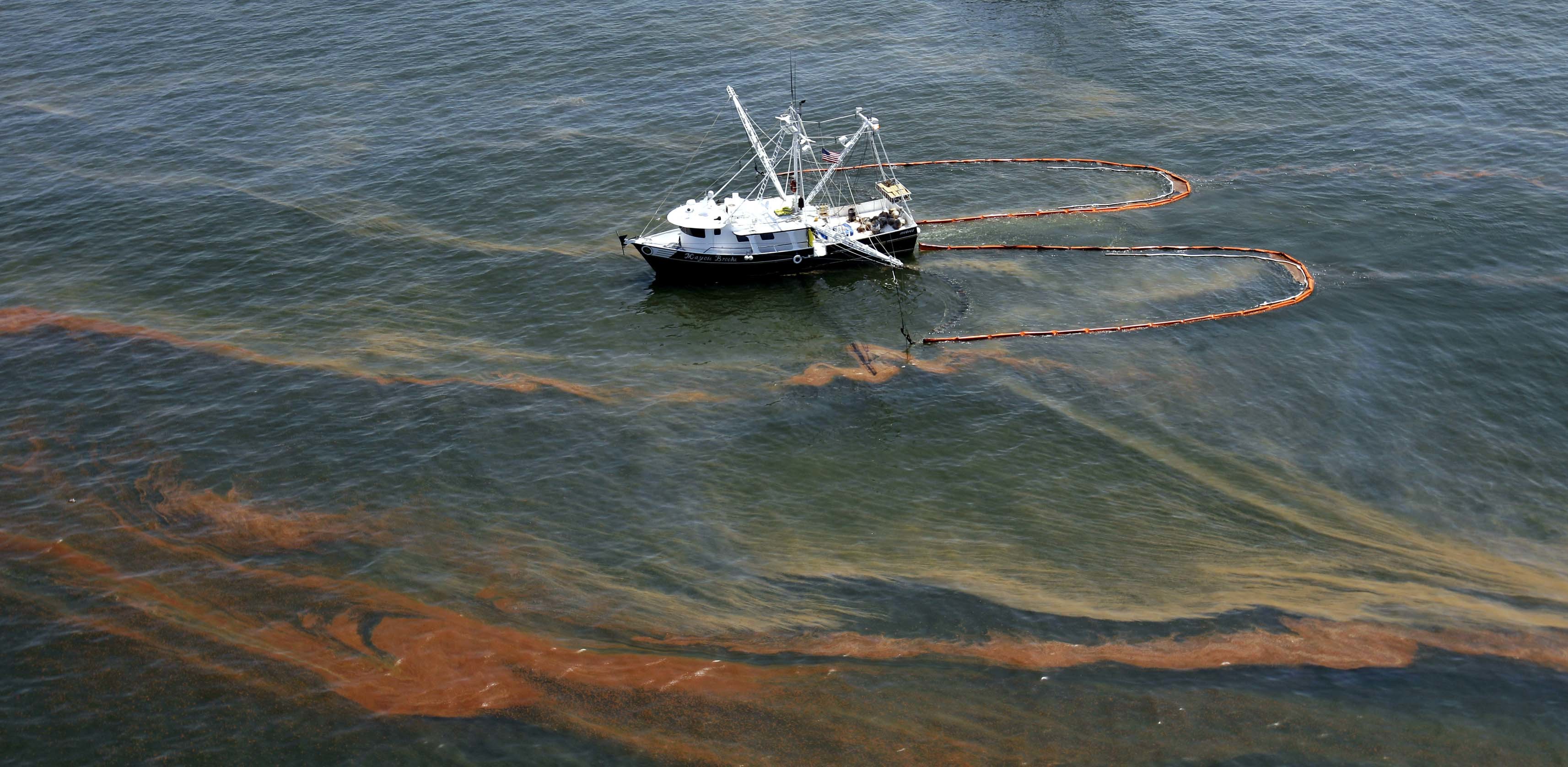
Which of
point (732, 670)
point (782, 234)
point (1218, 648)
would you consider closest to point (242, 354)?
point (782, 234)

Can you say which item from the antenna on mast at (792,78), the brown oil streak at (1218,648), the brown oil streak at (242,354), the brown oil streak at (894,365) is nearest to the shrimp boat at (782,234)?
the brown oil streak at (894,365)

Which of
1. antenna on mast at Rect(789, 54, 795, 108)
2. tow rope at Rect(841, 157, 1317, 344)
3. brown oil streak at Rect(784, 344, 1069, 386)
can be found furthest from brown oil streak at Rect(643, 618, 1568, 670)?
antenna on mast at Rect(789, 54, 795, 108)

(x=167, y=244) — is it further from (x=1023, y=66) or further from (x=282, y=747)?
(x=1023, y=66)

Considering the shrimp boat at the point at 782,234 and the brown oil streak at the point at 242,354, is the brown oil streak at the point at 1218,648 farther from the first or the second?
the shrimp boat at the point at 782,234

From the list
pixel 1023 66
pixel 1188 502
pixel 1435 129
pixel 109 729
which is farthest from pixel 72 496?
pixel 1435 129

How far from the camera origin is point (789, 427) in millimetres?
68562

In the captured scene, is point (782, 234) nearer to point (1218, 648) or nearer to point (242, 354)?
point (242, 354)

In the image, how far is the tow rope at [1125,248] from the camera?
3049 inches

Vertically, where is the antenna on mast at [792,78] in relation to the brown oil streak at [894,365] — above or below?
above

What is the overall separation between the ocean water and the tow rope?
1095mm

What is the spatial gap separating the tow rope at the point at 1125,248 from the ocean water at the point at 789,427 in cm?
109

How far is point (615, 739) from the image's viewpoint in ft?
155

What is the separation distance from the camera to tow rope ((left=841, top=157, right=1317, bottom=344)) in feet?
254

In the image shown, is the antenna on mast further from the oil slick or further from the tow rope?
the oil slick
